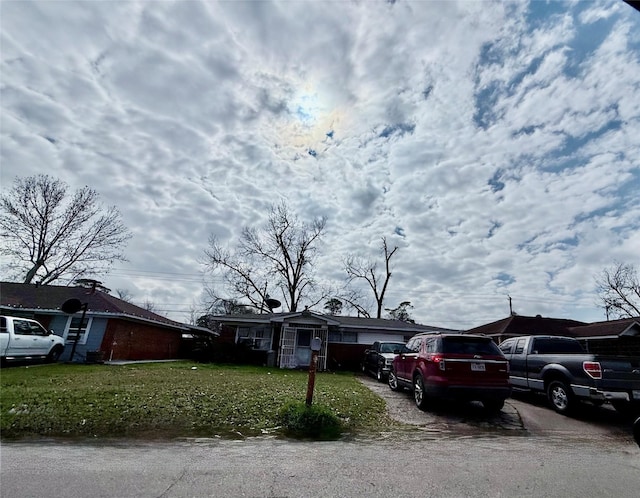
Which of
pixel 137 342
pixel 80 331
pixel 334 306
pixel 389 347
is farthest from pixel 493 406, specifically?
pixel 334 306

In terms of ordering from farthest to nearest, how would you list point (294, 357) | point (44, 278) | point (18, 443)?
point (44, 278) → point (294, 357) → point (18, 443)

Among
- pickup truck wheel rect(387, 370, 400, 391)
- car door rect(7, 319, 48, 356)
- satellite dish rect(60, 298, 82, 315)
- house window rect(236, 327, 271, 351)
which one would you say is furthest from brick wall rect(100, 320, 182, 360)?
pickup truck wheel rect(387, 370, 400, 391)

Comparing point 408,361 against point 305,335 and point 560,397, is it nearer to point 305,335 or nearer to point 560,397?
point 560,397

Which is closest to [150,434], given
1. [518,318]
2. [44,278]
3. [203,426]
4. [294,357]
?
[203,426]

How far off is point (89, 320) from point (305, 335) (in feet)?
34.7

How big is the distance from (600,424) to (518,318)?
61.0 feet

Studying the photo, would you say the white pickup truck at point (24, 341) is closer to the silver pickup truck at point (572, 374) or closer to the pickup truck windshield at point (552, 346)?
the silver pickup truck at point (572, 374)

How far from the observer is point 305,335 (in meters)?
21.1

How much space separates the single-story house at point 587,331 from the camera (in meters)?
19.4

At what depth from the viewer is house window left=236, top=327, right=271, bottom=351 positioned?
22516 millimetres

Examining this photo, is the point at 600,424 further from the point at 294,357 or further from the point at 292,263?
the point at 292,263

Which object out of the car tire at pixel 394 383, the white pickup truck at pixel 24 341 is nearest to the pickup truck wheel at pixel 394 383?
the car tire at pixel 394 383

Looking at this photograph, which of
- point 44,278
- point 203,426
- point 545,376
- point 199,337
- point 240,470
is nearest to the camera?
point 240,470

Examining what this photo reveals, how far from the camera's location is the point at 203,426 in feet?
22.0
